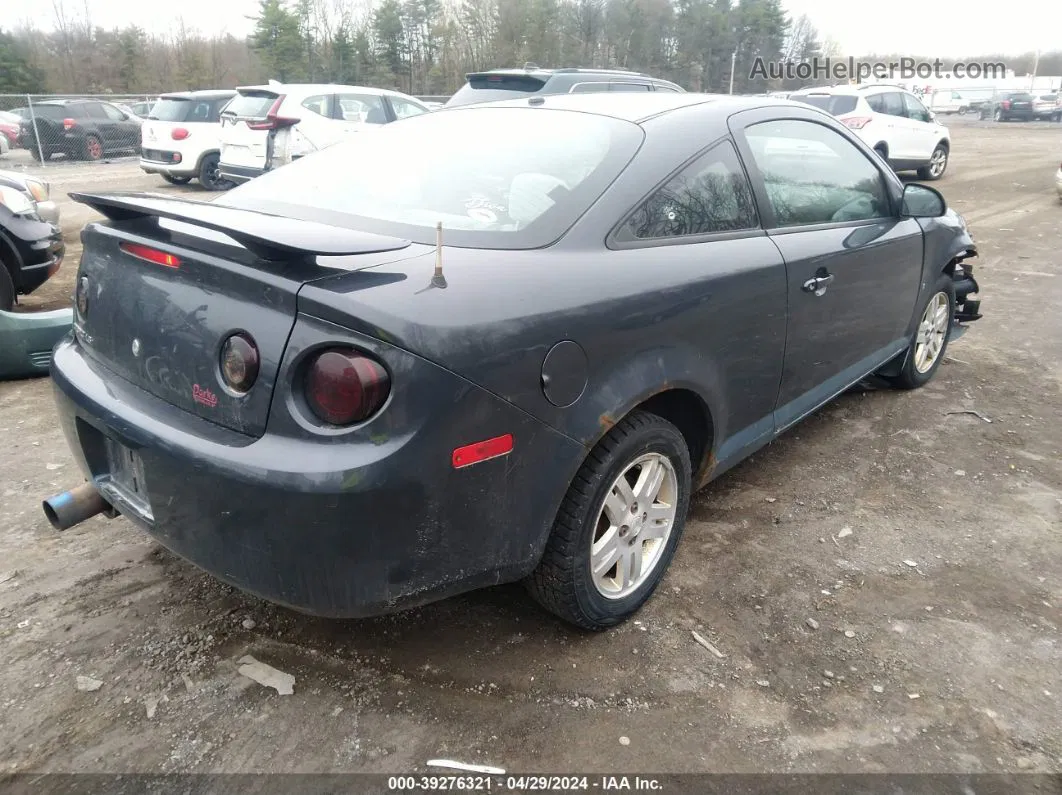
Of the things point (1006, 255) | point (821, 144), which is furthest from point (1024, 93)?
point (821, 144)

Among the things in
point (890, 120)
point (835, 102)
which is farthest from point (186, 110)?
point (890, 120)

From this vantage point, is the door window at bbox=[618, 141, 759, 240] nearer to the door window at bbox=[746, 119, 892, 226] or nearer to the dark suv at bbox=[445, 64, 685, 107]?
the door window at bbox=[746, 119, 892, 226]

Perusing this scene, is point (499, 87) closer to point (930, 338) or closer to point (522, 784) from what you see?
point (930, 338)

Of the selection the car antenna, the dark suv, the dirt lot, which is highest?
the dark suv

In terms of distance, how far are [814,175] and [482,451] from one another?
2280 millimetres

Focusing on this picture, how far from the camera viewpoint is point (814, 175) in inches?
133

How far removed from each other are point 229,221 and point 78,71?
147 feet

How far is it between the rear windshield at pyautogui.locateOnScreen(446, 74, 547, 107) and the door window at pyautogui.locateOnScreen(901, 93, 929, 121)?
380 inches

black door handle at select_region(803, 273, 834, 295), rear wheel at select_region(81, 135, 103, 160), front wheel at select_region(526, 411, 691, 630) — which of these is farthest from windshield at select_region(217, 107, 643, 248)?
rear wheel at select_region(81, 135, 103, 160)

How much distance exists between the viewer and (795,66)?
44.3 metres

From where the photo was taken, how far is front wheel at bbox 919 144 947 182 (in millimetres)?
15086

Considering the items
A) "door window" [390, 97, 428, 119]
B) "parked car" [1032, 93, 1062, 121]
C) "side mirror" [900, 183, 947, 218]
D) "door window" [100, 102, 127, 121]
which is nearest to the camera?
"side mirror" [900, 183, 947, 218]

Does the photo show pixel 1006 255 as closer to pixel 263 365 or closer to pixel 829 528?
pixel 829 528

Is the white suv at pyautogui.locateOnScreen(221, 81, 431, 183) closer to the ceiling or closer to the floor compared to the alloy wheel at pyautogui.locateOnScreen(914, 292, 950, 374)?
closer to the ceiling
